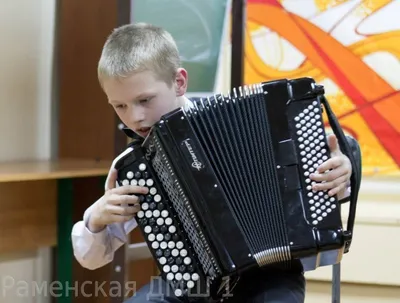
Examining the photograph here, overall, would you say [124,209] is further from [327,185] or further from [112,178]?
[327,185]

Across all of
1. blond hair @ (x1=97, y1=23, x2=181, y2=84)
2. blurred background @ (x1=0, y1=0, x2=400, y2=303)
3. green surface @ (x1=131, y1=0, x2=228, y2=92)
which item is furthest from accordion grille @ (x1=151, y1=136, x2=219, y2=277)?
green surface @ (x1=131, y1=0, x2=228, y2=92)

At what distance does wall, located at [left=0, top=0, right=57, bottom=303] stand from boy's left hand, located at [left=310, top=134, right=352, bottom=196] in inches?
48.9

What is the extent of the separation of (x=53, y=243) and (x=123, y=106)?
0.98 metres

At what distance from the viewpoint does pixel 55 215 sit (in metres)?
2.07

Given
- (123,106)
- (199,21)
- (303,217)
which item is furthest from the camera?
(199,21)

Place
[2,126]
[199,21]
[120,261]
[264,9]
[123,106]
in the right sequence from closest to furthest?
[123,106], [120,261], [2,126], [199,21], [264,9]

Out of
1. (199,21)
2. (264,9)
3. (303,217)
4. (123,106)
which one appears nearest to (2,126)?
(199,21)

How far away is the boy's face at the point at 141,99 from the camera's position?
121 cm

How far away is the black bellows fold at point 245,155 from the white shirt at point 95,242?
317 millimetres

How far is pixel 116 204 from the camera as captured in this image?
1.18 metres

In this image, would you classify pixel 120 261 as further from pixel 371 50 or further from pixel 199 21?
pixel 371 50

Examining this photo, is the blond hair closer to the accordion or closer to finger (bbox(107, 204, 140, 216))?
the accordion

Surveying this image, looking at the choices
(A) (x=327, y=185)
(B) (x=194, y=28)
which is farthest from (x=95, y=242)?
(B) (x=194, y=28)

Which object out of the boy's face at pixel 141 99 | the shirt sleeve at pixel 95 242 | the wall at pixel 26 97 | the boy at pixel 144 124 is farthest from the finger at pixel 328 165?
the wall at pixel 26 97
